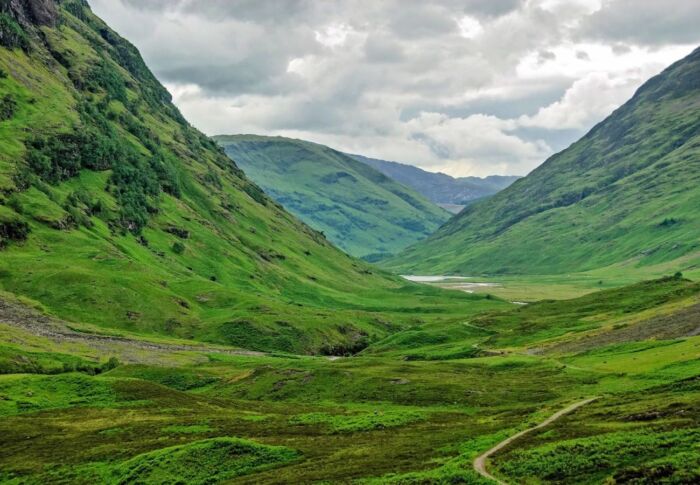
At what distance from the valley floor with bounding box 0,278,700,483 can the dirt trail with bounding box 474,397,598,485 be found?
401mm

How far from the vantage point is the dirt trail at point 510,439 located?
5172 centimetres

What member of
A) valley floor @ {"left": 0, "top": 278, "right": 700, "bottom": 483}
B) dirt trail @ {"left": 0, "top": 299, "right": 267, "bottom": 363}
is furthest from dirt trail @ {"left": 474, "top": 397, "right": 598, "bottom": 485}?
dirt trail @ {"left": 0, "top": 299, "right": 267, "bottom": 363}

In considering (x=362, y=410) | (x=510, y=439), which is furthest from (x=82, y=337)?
(x=510, y=439)

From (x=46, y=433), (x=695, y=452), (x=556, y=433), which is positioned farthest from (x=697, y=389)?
(x=46, y=433)

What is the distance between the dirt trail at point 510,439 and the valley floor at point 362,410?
A: 40cm

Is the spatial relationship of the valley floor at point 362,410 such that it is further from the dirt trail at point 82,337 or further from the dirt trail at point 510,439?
the dirt trail at point 82,337

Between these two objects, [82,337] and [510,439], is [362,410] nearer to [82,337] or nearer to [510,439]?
[510,439]

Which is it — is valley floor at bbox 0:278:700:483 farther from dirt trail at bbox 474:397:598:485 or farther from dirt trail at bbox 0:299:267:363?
dirt trail at bbox 0:299:267:363

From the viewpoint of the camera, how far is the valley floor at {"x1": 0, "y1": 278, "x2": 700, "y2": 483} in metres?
53.4

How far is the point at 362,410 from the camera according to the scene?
101562 mm

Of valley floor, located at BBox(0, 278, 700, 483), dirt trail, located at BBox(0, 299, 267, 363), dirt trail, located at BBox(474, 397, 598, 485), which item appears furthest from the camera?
dirt trail, located at BBox(0, 299, 267, 363)

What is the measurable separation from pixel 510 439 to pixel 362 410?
42.4m

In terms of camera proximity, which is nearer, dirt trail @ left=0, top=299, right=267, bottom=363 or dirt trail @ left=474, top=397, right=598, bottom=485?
dirt trail @ left=474, top=397, right=598, bottom=485

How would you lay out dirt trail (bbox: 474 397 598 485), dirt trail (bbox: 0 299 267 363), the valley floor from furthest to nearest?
dirt trail (bbox: 0 299 267 363), the valley floor, dirt trail (bbox: 474 397 598 485)
